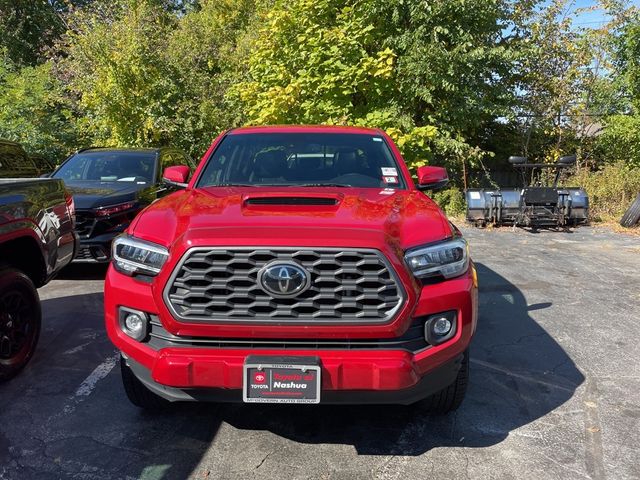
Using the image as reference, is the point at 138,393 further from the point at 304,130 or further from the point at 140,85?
the point at 140,85

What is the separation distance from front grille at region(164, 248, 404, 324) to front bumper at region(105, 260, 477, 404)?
0.06 metres

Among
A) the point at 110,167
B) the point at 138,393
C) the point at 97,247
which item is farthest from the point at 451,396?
the point at 110,167

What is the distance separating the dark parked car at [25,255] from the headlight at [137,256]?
129 cm

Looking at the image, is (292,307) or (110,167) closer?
(292,307)

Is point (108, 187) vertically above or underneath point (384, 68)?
underneath

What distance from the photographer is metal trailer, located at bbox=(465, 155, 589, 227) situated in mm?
10602

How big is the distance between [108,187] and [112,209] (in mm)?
682

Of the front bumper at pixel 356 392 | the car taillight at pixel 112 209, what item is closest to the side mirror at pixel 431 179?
the front bumper at pixel 356 392

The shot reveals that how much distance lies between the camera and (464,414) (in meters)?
3.40

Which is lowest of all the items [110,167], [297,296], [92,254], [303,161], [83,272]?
[83,272]

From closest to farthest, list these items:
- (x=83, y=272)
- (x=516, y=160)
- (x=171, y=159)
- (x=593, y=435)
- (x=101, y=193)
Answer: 1. (x=593, y=435)
2. (x=101, y=193)
3. (x=83, y=272)
4. (x=171, y=159)
5. (x=516, y=160)

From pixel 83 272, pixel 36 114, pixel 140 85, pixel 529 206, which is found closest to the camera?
pixel 83 272

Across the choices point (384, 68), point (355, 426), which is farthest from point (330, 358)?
point (384, 68)

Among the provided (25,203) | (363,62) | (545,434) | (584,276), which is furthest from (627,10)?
(25,203)
